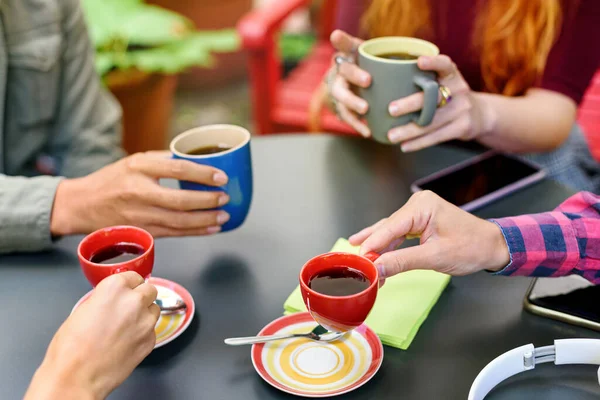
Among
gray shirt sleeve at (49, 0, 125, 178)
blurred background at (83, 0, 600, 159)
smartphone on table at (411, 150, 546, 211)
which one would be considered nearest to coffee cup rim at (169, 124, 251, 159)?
smartphone on table at (411, 150, 546, 211)

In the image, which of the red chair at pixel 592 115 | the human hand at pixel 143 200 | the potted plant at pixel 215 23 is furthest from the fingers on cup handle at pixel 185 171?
the potted plant at pixel 215 23

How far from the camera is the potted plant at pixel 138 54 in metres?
2.12

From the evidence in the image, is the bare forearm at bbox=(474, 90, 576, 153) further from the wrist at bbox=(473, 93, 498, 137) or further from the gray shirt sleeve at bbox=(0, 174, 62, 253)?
the gray shirt sleeve at bbox=(0, 174, 62, 253)

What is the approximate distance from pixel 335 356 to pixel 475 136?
63 centimetres

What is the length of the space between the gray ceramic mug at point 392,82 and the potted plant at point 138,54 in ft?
3.96

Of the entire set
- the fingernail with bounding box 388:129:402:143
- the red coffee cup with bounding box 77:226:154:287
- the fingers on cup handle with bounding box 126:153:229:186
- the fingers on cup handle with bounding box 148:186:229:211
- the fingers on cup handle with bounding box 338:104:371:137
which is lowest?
the red coffee cup with bounding box 77:226:154:287

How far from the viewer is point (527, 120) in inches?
51.1

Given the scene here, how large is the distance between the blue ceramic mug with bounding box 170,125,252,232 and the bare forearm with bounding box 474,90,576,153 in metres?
0.50

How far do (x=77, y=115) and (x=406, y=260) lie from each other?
0.92m

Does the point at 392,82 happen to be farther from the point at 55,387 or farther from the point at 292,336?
the point at 55,387

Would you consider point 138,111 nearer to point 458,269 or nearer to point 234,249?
point 234,249

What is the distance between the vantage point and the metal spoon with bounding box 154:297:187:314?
0.87 meters

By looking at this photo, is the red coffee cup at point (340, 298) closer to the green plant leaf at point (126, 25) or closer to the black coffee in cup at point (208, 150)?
the black coffee in cup at point (208, 150)

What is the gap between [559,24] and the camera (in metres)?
1.35
